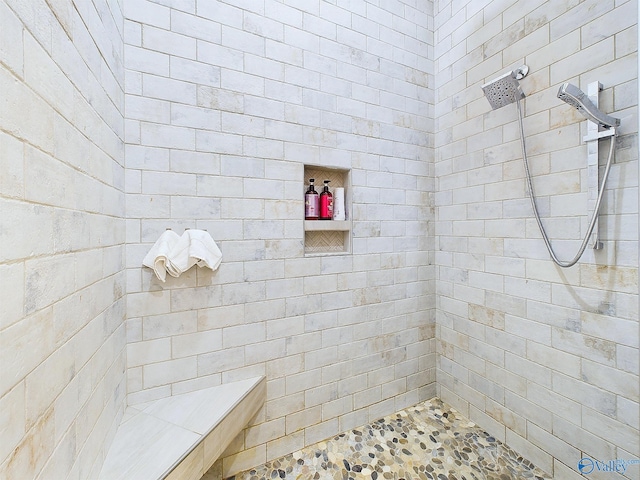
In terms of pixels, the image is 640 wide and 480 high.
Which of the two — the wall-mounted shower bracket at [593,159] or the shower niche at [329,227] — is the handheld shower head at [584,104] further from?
the shower niche at [329,227]

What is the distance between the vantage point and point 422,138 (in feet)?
6.44

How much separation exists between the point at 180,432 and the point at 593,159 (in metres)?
1.96

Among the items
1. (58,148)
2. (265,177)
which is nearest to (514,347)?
(265,177)

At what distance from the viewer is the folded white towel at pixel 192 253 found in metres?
1.24

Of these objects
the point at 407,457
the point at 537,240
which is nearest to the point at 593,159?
the point at 537,240

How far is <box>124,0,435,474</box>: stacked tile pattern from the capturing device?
1.27 metres

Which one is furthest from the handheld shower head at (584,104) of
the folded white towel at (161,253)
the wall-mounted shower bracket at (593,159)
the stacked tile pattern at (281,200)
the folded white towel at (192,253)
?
the folded white towel at (161,253)

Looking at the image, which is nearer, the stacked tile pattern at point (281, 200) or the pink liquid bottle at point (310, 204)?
the stacked tile pattern at point (281, 200)

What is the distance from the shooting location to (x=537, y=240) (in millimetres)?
1428

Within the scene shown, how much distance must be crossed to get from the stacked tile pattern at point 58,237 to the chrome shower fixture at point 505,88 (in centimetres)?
162

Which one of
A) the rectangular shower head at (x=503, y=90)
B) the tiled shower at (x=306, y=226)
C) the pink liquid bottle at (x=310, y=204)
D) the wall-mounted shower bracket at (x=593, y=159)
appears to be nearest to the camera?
the tiled shower at (x=306, y=226)

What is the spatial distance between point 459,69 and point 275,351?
2.03 metres

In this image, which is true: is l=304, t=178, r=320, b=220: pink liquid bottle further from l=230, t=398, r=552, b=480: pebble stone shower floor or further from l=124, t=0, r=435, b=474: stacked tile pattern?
l=230, t=398, r=552, b=480: pebble stone shower floor

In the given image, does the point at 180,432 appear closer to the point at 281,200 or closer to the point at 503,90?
the point at 281,200
